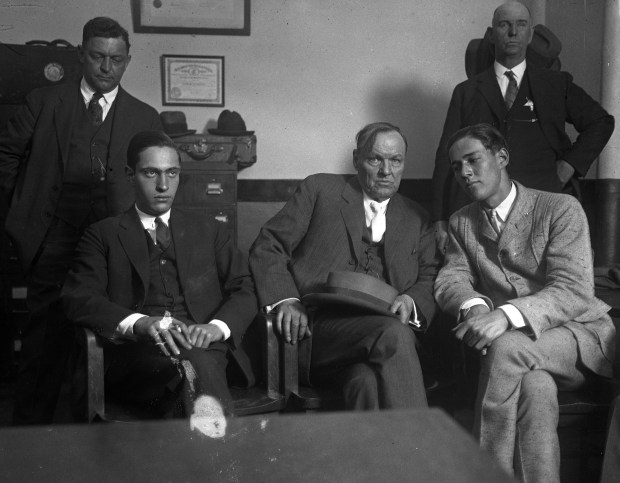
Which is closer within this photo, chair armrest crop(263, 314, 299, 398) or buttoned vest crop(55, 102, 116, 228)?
chair armrest crop(263, 314, 299, 398)

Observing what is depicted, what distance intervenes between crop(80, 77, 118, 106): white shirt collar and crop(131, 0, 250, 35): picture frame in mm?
1600

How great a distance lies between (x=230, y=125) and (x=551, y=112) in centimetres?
190

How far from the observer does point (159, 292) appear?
2965 millimetres

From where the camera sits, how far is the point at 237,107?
16.9 feet

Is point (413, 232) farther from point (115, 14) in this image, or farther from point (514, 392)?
point (115, 14)

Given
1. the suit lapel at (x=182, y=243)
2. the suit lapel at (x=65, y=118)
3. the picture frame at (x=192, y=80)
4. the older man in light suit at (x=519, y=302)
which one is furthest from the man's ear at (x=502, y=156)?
the picture frame at (x=192, y=80)

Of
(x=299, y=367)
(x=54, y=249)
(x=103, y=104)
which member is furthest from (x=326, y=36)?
(x=299, y=367)

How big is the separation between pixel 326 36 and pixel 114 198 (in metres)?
2.26

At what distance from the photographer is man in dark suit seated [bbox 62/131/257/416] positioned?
8.96ft

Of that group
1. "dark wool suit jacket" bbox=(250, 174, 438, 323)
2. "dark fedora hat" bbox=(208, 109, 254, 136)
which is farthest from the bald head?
"dark fedora hat" bbox=(208, 109, 254, 136)

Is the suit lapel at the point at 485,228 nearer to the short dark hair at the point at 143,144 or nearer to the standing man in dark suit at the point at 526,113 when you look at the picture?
the standing man in dark suit at the point at 526,113

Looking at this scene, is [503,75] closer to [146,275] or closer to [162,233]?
[162,233]

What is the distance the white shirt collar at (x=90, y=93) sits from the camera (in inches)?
138

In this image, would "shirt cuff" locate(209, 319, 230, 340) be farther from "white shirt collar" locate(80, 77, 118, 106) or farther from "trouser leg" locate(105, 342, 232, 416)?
"white shirt collar" locate(80, 77, 118, 106)
